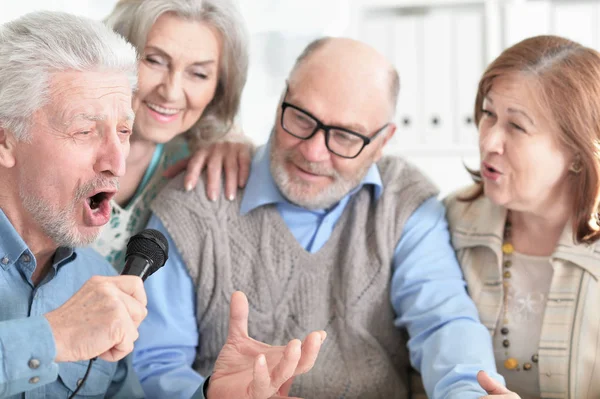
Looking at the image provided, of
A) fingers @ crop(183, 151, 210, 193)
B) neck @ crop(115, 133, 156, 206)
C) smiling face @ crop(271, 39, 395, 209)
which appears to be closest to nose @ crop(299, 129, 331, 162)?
smiling face @ crop(271, 39, 395, 209)

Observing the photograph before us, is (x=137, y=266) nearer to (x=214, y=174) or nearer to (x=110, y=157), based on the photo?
(x=110, y=157)

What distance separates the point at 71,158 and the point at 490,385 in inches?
34.2

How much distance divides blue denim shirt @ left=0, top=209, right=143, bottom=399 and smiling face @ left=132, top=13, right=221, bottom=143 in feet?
1.41

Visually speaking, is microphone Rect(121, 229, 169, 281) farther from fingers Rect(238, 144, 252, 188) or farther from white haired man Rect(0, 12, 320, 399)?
fingers Rect(238, 144, 252, 188)

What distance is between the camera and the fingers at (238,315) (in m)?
1.44

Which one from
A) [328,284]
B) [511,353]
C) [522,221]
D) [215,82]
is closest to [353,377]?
[328,284]

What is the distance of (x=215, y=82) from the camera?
1.92 m

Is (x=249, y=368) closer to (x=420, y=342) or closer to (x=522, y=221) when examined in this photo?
(x=420, y=342)

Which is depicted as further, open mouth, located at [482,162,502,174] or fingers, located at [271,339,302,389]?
open mouth, located at [482,162,502,174]

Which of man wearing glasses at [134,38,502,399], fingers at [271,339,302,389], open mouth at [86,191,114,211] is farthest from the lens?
man wearing glasses at [134,38,502,399]

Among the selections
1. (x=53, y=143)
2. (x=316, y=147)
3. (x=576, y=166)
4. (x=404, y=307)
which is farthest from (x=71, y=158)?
(x=576, y=166)

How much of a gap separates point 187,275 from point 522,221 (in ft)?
2.62

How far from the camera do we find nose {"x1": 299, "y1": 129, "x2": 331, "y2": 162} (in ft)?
5.59

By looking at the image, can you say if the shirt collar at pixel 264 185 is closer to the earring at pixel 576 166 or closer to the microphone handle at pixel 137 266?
the earring at pixel 576 166
